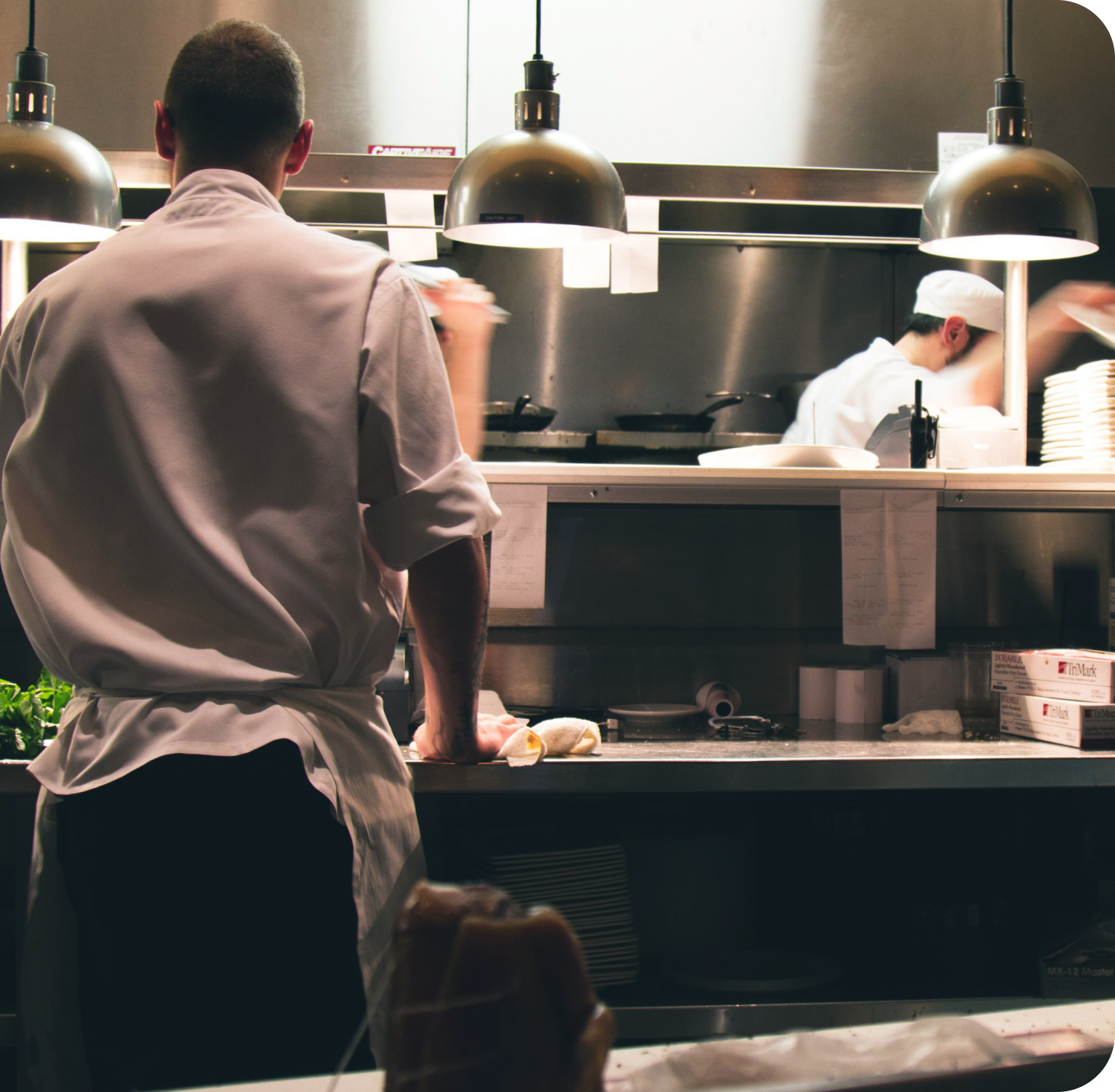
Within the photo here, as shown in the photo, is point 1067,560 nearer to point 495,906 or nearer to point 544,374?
point 544,374

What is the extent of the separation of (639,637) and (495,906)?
2258 millimetres

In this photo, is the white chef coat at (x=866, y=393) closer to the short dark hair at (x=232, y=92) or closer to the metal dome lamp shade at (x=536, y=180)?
the metal dome lamp shade at (x=536, y=180)

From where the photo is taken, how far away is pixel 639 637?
8.75 feet

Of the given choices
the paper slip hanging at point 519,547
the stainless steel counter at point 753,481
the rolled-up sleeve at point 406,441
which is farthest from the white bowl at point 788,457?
the rolled-up sleeve at point 406,441

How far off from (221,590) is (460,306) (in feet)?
3.94

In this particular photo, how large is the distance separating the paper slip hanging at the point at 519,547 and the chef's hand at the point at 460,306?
1.22ft

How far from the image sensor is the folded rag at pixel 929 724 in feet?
7.18

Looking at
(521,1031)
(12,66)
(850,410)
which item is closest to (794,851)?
(850,410)

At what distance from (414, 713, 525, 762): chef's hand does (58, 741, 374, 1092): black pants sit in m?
0.59

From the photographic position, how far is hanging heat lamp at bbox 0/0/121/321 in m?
1.79

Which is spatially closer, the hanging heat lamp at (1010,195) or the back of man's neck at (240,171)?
the back of man's neck at (240,171)

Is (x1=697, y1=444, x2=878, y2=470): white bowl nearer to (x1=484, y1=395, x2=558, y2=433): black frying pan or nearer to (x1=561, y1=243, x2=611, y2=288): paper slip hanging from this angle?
(x1=561, y1=243, x2=611, y2=288): paper slip hanging

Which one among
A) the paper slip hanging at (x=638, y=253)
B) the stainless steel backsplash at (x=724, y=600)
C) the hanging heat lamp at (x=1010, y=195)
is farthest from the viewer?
the stainless steel backsplash at (x=724, y=600)

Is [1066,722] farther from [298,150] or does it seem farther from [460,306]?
[298,150]
